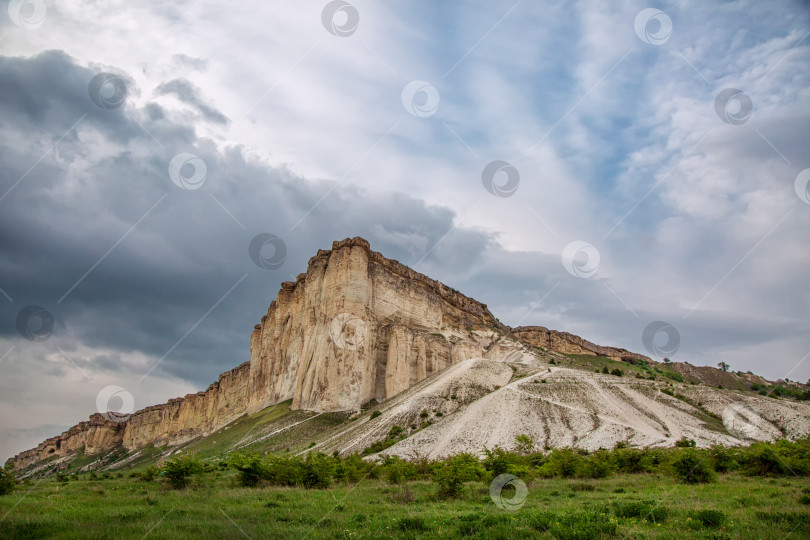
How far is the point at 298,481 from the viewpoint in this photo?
2381 centimetres

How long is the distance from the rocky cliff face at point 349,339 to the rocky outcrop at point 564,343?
15845 mm

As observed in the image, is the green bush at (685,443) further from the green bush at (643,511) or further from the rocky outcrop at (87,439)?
the rocky outcrop at (87,439)

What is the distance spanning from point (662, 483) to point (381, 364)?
64.5m

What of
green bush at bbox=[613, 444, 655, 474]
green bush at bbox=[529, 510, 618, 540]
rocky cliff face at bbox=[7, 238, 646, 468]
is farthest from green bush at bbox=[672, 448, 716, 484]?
rocky cliff face at bbox=[7, 238, 646, 468]

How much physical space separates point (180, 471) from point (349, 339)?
187ft

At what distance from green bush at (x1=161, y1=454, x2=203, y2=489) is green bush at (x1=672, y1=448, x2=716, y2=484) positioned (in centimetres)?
2341

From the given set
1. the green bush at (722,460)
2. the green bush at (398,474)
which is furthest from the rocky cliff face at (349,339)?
the green bush at (722,460)

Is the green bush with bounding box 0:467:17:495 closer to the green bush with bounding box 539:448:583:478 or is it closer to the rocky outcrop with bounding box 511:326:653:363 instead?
the green bush with bounding box 539:448:583:478

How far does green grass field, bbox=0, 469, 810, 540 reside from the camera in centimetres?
1107

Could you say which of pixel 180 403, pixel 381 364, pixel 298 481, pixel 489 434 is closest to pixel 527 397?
pixel 489 434

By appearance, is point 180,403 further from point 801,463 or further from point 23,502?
point 801,463

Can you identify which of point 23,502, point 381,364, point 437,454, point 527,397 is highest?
point 381,364

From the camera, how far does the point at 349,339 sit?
3155 inches

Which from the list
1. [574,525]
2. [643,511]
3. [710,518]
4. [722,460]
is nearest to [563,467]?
[722,460]
